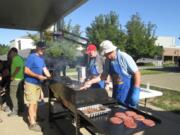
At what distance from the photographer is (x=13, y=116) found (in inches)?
247

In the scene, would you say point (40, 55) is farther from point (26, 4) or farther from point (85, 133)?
point (26, 4)

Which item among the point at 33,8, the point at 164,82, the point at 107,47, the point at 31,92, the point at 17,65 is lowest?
the point at 164,82

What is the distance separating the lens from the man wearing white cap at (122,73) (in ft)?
12.4

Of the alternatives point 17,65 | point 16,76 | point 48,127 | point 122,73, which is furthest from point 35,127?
point 122,73

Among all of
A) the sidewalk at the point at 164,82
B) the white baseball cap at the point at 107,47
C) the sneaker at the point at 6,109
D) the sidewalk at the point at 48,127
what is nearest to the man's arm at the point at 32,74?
the sidewalk at the point at 48,127

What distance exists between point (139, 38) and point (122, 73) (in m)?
35.8

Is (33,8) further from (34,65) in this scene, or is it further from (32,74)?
(32,74)

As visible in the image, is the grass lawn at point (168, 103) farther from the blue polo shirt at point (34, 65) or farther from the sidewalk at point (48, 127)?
the blue polo shirt at point (34, 65)

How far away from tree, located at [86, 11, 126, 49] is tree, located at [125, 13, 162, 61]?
1556 millimetres

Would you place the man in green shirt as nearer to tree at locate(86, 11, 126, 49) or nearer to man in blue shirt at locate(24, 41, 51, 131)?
man in blue shirt at locate(24, 41, 51, 131)

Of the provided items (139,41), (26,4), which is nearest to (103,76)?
(26,4)

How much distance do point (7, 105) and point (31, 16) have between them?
163 inches

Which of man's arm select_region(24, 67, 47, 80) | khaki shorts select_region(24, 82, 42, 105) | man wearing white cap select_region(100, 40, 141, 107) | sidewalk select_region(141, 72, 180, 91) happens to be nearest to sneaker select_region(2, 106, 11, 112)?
khaki shorts select_region(24, 82, 42, 105)

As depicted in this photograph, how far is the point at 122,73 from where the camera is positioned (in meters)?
3.89
